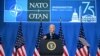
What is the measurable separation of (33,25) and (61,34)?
92 cm

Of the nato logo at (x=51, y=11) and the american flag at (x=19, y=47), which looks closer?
the american flag at (x=19, y=47)

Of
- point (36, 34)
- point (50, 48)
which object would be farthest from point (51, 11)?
point (50, 48)

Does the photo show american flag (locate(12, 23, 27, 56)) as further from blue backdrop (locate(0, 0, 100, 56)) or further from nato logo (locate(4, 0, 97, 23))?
nato logo (locate(4, 0, 97, 23))

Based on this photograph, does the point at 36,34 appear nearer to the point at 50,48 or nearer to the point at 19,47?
the point at 19,47

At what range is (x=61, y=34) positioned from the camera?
908 centimetres

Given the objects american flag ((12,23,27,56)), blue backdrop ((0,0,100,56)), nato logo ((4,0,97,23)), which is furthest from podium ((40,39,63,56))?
nato logo ((4,0,97,23))

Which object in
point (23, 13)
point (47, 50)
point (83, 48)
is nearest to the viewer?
point (47, 50)

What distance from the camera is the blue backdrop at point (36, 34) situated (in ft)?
30.1

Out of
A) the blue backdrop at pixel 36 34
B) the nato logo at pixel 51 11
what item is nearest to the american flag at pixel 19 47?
the blue backdrop at pixel 36 34

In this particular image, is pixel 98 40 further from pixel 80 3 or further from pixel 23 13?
pixel 23 13

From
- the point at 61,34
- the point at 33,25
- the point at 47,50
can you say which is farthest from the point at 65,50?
the point at 47,50

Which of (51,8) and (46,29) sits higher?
(51,8)

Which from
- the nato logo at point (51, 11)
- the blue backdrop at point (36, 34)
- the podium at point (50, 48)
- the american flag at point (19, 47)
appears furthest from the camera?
the nato logo at point (51, 11)

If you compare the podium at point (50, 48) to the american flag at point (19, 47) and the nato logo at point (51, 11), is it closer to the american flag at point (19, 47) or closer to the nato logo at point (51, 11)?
the american flag at point (19, 47)
